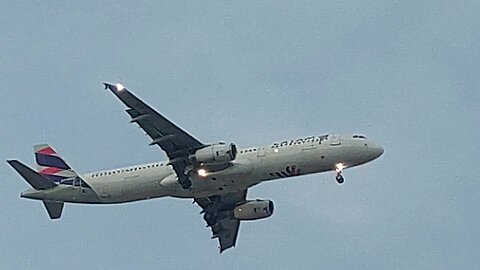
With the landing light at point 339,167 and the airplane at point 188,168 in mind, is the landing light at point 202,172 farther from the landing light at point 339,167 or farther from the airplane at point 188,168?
the landing light at point 339,167

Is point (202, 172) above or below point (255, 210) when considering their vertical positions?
below

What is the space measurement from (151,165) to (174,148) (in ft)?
11.7

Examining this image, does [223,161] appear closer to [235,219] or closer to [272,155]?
[272,155]

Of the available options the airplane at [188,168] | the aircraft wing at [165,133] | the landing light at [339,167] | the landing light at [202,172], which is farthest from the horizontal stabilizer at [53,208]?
the landing light at [339,167]

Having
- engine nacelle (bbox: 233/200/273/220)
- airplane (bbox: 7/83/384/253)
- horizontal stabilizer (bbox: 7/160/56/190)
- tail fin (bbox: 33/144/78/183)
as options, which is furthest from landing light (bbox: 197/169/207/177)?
horizontal stabilizer (bbox: 7/160/56/190)

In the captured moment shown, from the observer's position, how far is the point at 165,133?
94688 millimetres

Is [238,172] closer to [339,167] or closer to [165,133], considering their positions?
[165,133]

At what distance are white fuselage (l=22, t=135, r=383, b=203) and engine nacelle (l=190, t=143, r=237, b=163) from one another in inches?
35.7

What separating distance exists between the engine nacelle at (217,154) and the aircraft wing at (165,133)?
129 cm

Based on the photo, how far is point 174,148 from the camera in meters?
95.8

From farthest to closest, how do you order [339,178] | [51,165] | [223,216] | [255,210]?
1. [223,216]
2. [51,165]
3. [255,210]
4. [339,178]

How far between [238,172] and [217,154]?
206 centimetres

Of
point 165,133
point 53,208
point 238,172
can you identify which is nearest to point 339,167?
point 238,172

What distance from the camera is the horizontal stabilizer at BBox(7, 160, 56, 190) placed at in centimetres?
9706
